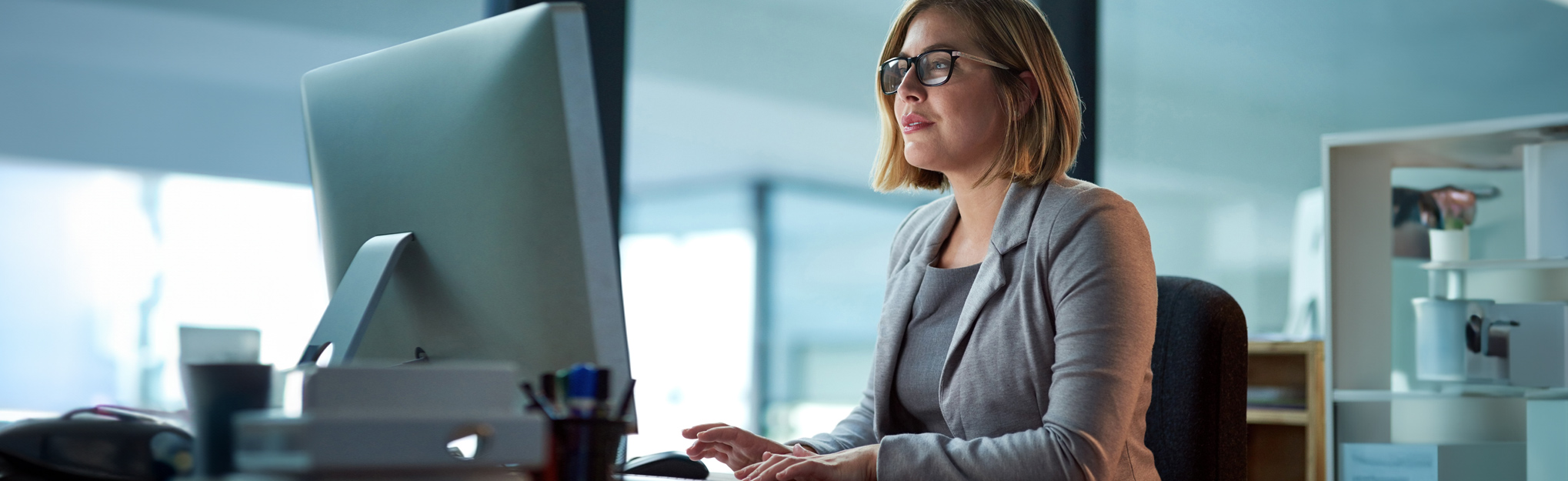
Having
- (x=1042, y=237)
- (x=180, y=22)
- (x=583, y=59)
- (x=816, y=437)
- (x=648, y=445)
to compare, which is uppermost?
(x=180, y=22)

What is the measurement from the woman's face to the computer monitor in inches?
29.2

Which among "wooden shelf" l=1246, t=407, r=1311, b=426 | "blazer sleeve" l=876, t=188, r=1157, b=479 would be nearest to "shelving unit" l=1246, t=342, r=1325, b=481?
"wooden shelf" l=1246, t=407, r=1311, b=426

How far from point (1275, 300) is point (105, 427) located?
3.61 metres

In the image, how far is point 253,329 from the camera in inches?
35.4

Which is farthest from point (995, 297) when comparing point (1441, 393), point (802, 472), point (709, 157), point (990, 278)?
point (709, 157)

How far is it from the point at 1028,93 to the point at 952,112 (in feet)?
0.37

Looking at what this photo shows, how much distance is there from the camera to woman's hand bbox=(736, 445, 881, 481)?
1122 millimetres

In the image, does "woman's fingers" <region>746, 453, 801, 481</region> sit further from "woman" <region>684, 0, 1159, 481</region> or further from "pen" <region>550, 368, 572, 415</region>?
"pen" <region>550, 368, 572, 415</region>

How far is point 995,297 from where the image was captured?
53.4 inches

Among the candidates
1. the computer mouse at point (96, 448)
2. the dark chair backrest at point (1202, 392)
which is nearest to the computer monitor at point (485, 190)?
the computer mouse at point (96, 448)

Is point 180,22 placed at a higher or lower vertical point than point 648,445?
higher

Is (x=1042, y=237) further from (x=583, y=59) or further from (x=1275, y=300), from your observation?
(x=1275, y=300)

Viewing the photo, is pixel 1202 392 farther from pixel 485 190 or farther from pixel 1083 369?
pixel 485 190

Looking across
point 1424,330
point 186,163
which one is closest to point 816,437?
point 186,163
